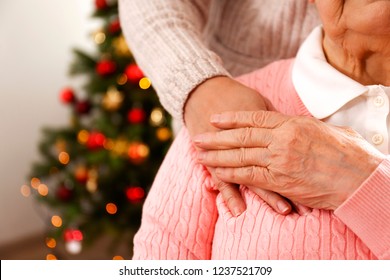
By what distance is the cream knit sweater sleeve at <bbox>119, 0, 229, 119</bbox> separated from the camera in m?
1.05

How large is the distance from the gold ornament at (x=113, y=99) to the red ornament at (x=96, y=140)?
0.14 metres

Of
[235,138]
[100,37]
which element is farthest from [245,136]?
[100,37]

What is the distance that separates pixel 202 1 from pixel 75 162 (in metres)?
1.87

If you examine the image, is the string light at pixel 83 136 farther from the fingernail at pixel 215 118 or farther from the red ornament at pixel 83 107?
the fingernail at pixel 215 118

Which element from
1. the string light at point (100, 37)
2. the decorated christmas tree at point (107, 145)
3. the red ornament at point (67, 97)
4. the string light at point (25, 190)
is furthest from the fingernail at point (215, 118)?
the string light at point (25, 190)

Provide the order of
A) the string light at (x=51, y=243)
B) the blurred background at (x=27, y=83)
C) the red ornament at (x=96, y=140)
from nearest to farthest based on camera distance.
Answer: the red ornament at (x=96, y=140) < the string light at (x=51, y=243) < the blurred background at (x=27, y=83)

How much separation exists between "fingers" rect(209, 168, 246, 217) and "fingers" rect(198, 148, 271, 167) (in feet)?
0.11

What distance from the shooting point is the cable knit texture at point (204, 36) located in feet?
3.52

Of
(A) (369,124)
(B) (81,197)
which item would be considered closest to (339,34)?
(A) (369,124)

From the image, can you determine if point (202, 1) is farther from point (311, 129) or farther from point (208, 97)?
point (311, 129)

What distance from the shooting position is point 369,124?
0.95 meters

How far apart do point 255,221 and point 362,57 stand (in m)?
0.34

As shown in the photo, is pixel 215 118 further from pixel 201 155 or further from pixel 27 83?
pixel 27 83

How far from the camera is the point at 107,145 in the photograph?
2.71 meters
